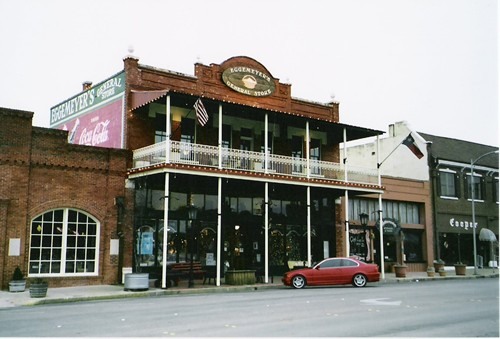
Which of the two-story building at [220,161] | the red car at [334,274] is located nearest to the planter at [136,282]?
the two-story building at [220,161]

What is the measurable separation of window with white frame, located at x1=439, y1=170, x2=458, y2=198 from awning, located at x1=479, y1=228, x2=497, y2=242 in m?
3.09

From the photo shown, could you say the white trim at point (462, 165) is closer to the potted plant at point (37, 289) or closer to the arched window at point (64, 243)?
the arched window at point (64, 243)

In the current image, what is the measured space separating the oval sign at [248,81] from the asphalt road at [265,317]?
1280cm

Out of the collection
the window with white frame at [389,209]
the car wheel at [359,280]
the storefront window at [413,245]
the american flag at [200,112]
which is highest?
the american flag at [200,112]

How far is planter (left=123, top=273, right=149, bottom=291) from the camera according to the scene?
768 inches

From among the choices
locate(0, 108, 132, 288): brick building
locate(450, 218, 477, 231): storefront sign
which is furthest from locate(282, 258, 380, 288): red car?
locate(450, 218, 477, 231): storefront sign

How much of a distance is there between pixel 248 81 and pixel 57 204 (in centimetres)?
1156

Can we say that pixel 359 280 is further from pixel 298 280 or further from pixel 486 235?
→ pixel 486 235

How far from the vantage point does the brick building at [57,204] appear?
798 inches

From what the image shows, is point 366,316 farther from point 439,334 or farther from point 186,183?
point 186,183

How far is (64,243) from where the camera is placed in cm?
2147

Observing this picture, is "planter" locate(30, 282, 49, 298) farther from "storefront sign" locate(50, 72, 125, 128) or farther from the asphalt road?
"storefront sign" locate(50, 72, 125, 128)

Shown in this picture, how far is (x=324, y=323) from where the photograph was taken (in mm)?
11578

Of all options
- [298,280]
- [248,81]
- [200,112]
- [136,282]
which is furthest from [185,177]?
[248,81]
